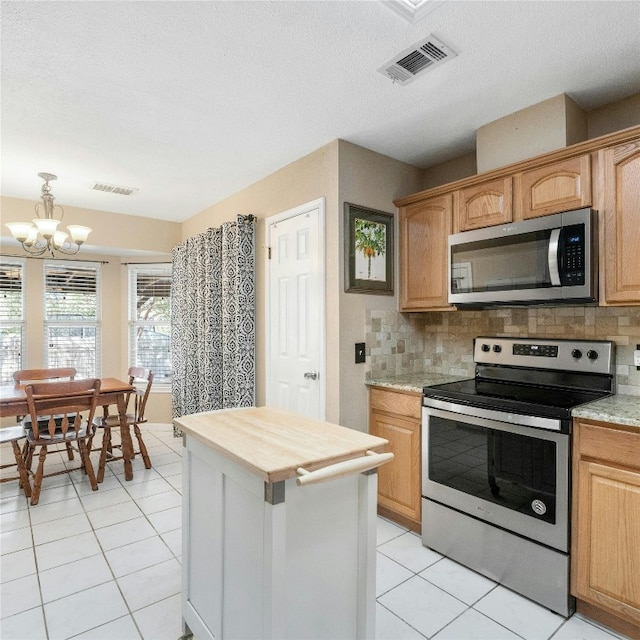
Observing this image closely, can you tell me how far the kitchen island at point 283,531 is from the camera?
1216 millimetres

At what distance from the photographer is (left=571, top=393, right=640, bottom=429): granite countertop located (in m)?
1.71

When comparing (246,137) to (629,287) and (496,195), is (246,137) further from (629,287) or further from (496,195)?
(629,287)

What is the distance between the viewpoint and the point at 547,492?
192 centimetres

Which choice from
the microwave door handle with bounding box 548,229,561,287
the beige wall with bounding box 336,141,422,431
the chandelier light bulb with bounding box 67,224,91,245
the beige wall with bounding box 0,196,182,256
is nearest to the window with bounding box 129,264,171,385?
the beige wall with bounding box 0,196,182,256

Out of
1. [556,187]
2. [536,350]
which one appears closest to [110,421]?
[536,350]

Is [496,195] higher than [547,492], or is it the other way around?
[496,195]

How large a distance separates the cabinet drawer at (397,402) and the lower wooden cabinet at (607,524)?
0.89m

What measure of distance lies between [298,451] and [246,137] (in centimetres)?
222

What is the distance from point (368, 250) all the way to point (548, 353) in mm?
1308

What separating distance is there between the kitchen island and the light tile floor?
0.49 metres

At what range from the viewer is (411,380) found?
2.82 m

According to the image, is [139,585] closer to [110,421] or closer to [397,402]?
[397,402]

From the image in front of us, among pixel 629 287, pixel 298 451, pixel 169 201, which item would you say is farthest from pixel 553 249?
pixel 169 201

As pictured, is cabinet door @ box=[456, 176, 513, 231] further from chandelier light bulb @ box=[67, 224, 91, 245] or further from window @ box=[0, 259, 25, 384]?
window @ box=[0, 259, 25, 384]
